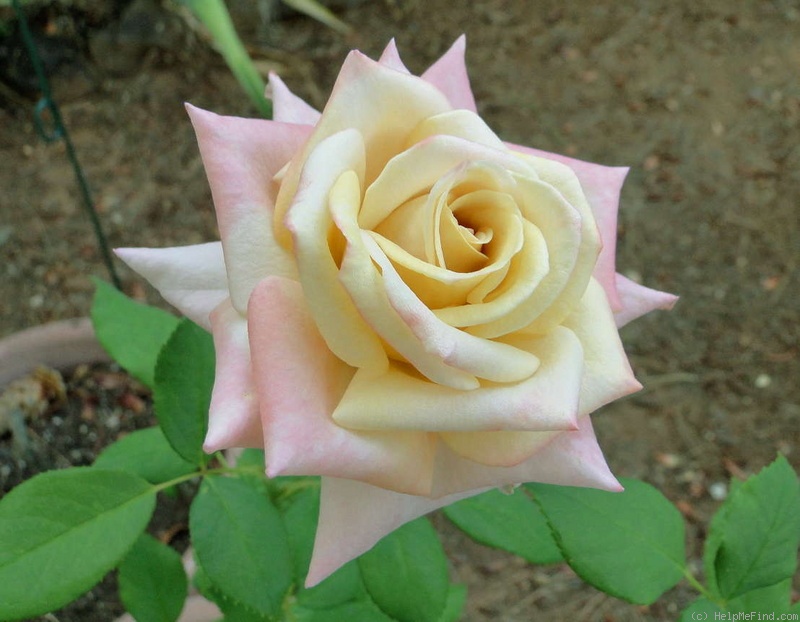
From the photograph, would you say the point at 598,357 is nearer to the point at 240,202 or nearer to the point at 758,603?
the point at 240,202

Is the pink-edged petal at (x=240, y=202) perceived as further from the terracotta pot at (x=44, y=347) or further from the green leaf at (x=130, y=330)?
the terracotta pot at (x=44, y=347)

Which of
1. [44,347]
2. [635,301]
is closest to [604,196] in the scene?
[635,301]

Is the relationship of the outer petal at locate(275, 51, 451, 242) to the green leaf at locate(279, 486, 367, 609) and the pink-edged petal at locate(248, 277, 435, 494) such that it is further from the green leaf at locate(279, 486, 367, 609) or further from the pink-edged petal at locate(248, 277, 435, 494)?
the green leaf at locate(279, 486, 367, 609)

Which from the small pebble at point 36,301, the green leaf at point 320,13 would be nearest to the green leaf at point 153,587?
the small pebble at point 36,301

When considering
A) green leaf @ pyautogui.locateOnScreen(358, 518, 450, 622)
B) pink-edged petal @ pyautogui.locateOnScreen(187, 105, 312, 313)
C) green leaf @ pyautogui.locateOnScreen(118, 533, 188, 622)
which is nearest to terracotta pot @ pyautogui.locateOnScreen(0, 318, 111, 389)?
green leaf @ pyautogui.locateOnScreen(118, 533, 188, 622)

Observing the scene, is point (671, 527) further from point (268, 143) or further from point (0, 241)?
point (0, 241)
